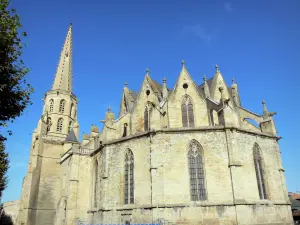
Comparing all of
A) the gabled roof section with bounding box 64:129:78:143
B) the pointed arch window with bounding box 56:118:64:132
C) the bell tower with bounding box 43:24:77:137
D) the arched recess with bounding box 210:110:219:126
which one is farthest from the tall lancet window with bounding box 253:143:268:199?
the pointed arch window with bounding box 56:118:64:132

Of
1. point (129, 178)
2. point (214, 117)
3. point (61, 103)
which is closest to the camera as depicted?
point (129, 178)

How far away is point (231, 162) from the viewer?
15883 mm

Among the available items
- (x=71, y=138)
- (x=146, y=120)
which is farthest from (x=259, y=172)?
(x=71, y=138)

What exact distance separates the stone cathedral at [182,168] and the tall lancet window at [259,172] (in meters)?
0.07

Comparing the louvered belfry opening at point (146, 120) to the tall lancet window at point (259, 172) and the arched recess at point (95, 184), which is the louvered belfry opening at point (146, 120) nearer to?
the arched recess at point (95, 184)

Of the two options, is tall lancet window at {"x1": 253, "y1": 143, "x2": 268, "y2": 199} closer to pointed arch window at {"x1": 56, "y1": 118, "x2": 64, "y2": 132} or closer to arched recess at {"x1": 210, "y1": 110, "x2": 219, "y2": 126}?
arched recess at {"x1": 210, "y1": 110, "x2": 219, "y2": 126}

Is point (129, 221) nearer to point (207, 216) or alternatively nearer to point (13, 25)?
point (207, 216)

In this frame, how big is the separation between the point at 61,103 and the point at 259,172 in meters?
28.0

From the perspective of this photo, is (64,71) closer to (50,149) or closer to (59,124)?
(59,124)

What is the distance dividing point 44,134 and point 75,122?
4.90 metres

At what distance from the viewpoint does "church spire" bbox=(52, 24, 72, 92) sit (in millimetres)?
36625

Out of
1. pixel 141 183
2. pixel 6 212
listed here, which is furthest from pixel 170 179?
pixel 6 212

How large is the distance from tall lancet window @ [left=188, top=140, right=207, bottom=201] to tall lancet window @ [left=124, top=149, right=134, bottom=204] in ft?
14.0

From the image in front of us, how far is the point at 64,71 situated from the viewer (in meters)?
37.8
